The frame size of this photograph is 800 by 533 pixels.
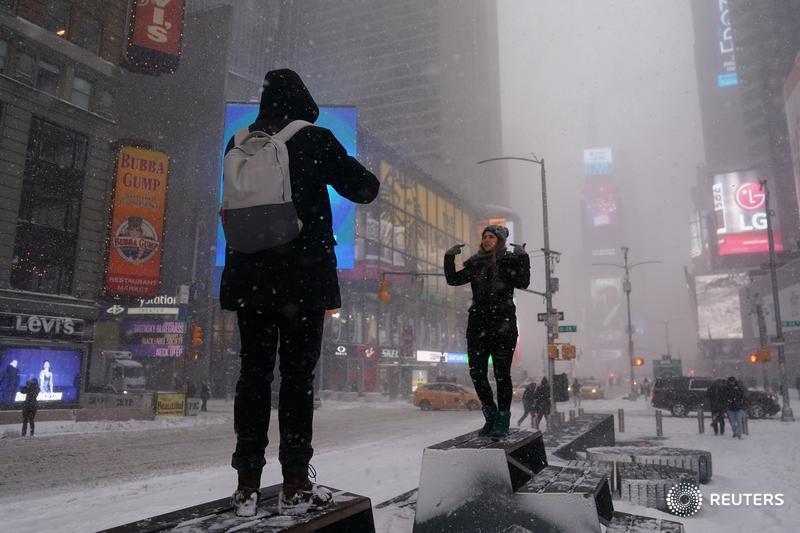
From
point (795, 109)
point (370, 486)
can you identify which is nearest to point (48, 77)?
point (370, 486)

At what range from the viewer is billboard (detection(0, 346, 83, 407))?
23203 millimetres

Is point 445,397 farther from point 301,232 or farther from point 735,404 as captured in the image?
point 301,232

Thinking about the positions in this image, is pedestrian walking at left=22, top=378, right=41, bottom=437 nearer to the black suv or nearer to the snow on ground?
the snow on ground

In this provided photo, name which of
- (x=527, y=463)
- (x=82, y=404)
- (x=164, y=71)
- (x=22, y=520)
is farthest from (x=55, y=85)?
(x=527, y=463)

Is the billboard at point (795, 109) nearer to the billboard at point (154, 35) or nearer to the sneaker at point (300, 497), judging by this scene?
the billboard at point (154, 35)

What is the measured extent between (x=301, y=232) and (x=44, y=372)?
27453mm

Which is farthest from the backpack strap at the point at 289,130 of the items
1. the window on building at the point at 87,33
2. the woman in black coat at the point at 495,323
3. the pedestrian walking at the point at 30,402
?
the window on building at the point at 87,33

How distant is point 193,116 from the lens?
55156 mm

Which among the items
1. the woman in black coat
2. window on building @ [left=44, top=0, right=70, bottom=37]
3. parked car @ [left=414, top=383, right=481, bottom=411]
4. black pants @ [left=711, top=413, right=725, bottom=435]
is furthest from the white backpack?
window on building @ [left=44, top=0, right=70, bottom=37]

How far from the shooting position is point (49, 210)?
27328mm

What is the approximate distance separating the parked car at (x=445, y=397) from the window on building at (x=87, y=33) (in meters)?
26.3

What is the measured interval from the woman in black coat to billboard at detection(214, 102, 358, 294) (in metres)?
36.9

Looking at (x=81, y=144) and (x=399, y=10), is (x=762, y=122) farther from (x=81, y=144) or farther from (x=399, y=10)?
(x=81, y=144)

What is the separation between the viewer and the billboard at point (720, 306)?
101 metres
